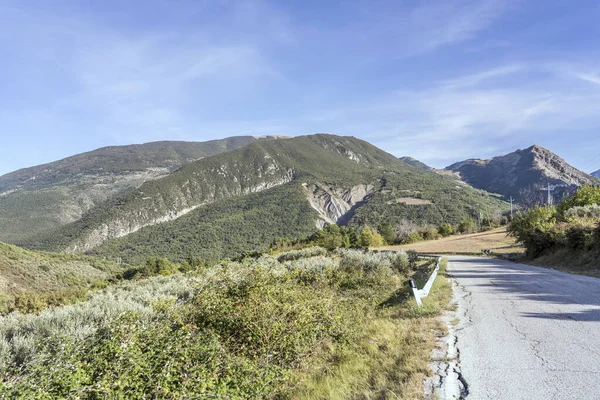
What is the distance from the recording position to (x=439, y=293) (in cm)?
1088

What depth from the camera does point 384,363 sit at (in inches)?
207

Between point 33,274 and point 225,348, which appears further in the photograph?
point 33,274

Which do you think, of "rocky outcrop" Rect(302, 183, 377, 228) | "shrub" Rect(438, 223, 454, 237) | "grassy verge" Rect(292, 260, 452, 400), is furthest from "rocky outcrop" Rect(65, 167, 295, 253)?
"grassy verge" Rect(292, 260, 452, 400)

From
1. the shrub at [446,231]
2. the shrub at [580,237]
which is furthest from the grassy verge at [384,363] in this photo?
the shrub at [446,231]

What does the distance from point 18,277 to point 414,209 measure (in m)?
126

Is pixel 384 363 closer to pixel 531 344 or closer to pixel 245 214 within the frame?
pixel 531 344

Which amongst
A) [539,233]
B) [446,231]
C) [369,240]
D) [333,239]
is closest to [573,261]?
[539,233]

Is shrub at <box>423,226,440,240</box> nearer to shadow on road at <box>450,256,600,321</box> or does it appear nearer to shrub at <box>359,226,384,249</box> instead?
shrub at <box>359,226,384,249</box>

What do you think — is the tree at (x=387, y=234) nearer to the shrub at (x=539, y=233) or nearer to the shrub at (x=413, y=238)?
the shrub at (x=413, y=238)

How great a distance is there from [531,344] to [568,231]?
17.7 m

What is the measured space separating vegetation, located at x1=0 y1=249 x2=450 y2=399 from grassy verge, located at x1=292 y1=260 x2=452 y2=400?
2cm

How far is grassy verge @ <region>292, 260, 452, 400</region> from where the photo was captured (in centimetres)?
436

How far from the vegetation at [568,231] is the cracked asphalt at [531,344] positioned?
854 cm

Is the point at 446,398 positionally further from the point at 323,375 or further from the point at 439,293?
the point at 439,293
